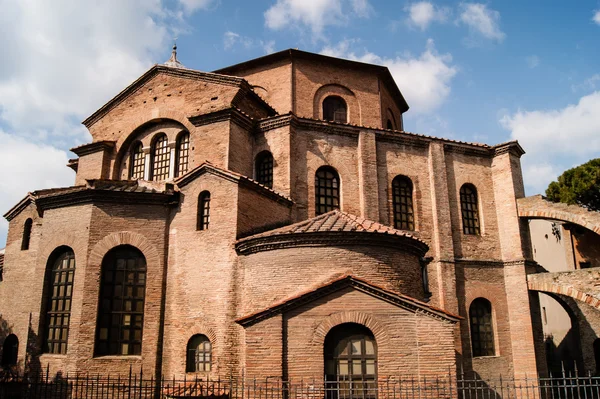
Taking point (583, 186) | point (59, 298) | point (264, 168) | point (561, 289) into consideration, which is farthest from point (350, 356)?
point (583, 186)

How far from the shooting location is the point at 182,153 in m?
16.2

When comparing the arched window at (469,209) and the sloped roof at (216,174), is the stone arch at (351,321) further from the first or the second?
the arched window at (469,209)

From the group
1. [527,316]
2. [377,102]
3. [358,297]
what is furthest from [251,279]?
[377,102]

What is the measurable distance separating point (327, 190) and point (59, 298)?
8.37 meters

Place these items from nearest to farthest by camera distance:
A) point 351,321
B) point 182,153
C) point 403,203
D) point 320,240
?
point 351,321
point 320,240
point 182,153
point 403,203

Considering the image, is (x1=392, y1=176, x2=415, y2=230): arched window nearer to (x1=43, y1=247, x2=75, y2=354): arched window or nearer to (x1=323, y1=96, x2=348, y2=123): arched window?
(x1=323, y1=96, x2=348, y2=123): arched window

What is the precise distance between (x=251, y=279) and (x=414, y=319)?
152 inches

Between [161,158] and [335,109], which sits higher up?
[335,109]

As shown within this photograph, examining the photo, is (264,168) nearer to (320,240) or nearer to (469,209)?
(320,240)

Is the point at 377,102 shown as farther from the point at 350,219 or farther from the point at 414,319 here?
the point at 414,319

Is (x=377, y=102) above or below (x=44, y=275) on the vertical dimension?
above

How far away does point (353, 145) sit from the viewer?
55.8 feet

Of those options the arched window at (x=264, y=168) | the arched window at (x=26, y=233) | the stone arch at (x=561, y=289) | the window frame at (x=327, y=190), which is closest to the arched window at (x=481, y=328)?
the stone arch at (x=561, y=289)

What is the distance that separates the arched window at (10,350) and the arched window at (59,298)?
3.13 meters
